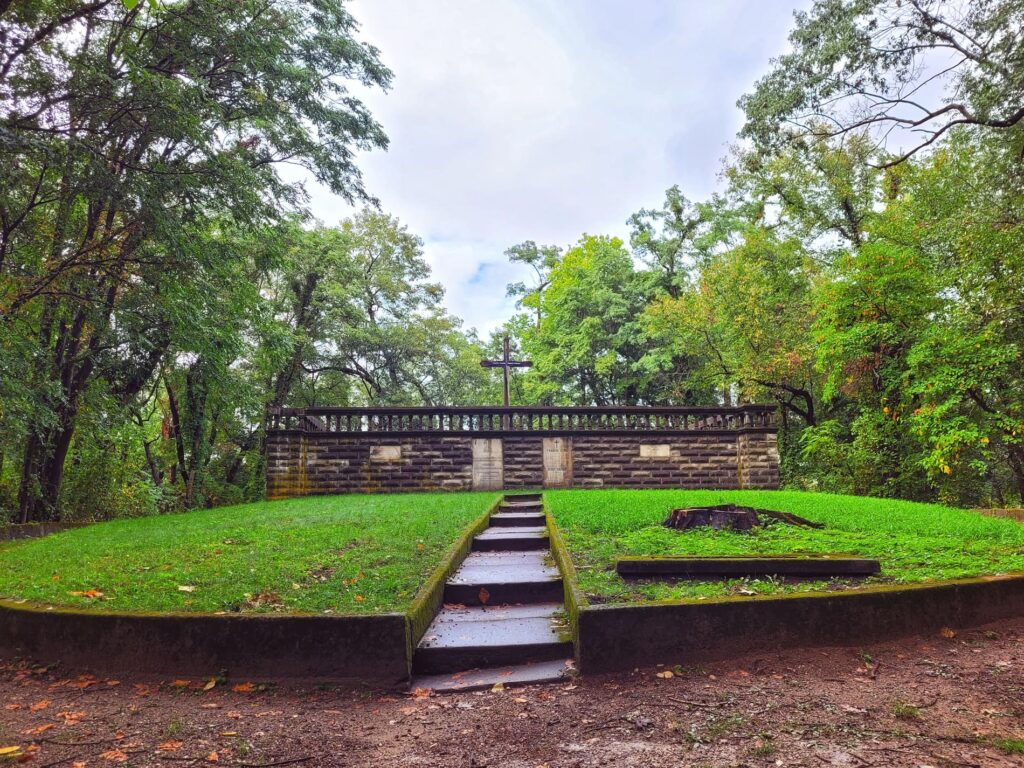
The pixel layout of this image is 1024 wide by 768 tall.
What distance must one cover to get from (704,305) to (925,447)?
7.73 m

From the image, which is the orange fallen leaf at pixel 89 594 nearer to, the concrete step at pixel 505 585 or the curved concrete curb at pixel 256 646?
the curved concrete curb at pixel 256 646

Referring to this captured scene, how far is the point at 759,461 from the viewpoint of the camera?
14.7 metres

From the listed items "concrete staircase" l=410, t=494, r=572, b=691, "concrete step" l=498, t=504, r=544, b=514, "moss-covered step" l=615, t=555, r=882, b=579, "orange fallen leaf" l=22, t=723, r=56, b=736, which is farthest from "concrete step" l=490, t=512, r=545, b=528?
"orange fallen leaf" l=22, t=723, r=56, b=736

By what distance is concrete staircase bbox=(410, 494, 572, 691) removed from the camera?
3582mm

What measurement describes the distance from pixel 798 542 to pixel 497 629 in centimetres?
340

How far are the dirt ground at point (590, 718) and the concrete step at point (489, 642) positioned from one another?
1.26 ft

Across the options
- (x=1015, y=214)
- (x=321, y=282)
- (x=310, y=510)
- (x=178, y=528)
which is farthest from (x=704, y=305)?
(x=178, y=528)

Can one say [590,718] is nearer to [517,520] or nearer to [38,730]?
[38,730]

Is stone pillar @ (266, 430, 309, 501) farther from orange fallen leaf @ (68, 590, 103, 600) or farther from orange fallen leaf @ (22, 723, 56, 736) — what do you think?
orange fallen leaf @ (22, 723, 56, 736)

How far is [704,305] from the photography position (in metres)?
19.0

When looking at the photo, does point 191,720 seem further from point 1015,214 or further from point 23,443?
point 1015,214

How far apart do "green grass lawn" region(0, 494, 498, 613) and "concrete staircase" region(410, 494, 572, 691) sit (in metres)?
0.34

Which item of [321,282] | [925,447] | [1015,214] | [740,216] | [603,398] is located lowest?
[925,447]

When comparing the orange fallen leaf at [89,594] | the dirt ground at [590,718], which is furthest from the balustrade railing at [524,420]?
the dirt ground at [590,718]
